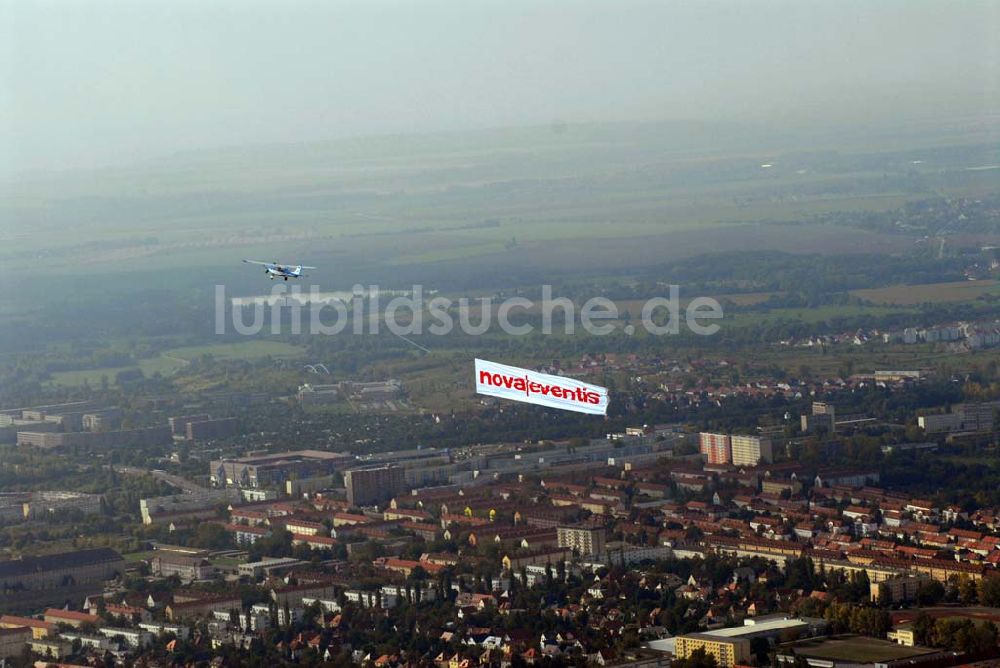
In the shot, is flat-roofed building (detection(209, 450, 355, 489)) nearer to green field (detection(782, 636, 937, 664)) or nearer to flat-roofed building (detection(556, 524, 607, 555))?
flat-roofed building (detection(556, 524, 607, 555))

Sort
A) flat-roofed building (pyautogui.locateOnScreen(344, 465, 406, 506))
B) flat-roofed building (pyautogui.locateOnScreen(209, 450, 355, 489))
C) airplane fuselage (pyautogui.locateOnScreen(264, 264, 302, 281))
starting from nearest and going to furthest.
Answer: airplane fuselage (pyautogui.locateOnScreen(264, 264, 302, 281)) < flat-roofed building (pyautogui.locateOnScreen(344, 465, 406, 506)) < flat-roofed building (pyautogui.locateOnScreen(209, 450, 355, 489))

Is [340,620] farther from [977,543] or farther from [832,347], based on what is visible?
[832,347]

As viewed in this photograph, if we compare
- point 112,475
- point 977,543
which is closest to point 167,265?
point 112,475

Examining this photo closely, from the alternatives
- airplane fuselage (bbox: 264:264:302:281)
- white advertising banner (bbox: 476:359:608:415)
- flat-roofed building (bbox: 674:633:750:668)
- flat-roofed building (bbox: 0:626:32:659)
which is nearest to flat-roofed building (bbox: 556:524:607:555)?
flat-roofed building (bbox: 674:633:750:668)

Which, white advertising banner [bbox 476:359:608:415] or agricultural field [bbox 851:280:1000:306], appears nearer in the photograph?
white advertising banner [bbox 476:359:608:415]

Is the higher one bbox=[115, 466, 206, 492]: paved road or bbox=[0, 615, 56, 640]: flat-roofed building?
bbox=[0, 615, 56, 640]: flat-roofed building

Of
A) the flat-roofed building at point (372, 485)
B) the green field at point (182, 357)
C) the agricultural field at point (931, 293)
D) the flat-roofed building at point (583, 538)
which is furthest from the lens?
the agricultural field at point (931, 293)

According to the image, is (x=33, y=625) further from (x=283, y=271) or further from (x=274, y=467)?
(x=274, y=467)

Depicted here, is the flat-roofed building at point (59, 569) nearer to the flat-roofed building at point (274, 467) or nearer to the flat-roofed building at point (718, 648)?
the flat-roofed building at point (274, 467)

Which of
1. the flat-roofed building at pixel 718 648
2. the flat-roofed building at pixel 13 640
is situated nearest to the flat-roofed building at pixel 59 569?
the flat-roofed building at pixel 13 640

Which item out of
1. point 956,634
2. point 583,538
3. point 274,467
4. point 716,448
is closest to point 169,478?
point 274,467
